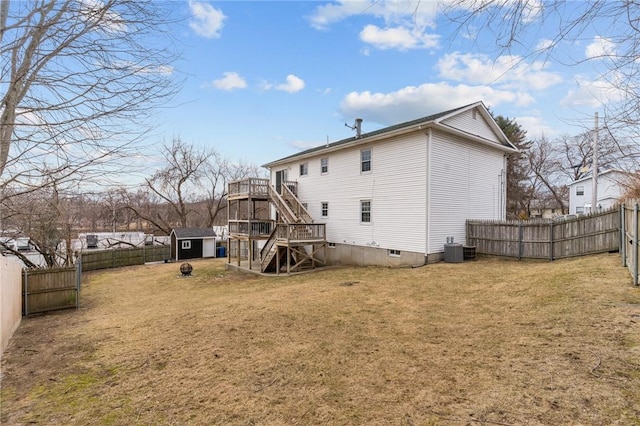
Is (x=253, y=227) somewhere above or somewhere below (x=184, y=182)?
below

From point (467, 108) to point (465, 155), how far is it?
6.86 ft

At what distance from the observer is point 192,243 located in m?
27.8

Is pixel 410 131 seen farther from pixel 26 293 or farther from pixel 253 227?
pixel 26 293

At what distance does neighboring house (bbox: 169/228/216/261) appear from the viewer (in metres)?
27.1

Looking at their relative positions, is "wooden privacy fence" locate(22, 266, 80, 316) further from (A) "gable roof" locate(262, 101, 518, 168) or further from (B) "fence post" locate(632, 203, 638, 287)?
(B) "fence post" locate(632, 203, 638, 287)

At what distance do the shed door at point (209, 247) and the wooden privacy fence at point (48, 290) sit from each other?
17.6 metres

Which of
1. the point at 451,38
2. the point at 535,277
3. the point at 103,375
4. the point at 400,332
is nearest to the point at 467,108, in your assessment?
the point at 535,277

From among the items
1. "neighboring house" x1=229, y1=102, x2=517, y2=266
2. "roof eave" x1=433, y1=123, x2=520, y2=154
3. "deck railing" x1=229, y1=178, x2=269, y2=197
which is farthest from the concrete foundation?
"roof eave" x1=433, y1=123, x2=520, y2=154

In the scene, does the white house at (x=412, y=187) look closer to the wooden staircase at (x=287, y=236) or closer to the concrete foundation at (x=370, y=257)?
the concrete foundation at (x=370, y=257)

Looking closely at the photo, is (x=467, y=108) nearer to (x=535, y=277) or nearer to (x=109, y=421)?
(x=535, y=277)

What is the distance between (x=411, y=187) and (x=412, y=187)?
5 cm

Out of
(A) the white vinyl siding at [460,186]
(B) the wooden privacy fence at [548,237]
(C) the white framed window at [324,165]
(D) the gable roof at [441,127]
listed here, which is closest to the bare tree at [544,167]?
(D) the gable roof at [441,127]

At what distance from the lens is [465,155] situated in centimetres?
1419

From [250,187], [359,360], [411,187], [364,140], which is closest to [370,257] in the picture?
[411,187]
